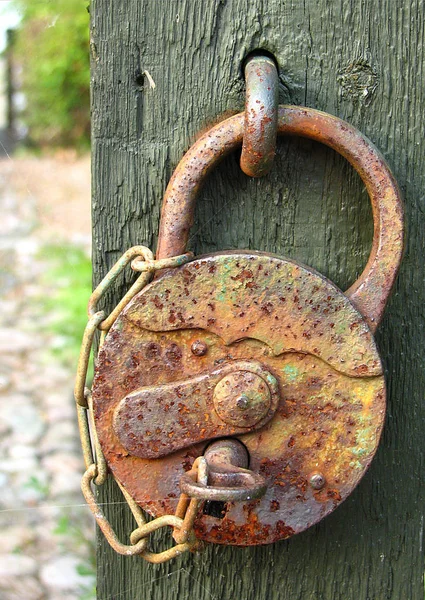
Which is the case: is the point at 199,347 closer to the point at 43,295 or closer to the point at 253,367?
the point at 253,367

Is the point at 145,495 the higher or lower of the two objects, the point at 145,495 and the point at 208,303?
the lower

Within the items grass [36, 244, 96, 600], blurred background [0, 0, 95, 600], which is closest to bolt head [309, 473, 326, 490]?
blurred background [0, 0, 95, 600]

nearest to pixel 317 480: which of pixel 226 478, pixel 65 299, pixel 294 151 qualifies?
pixel 226 478

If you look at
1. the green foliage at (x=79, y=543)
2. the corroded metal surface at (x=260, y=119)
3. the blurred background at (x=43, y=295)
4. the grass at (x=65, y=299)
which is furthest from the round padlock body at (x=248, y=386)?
the grass at (x=65, y=299)

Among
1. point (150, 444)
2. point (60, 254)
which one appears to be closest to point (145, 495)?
point (150, 444)

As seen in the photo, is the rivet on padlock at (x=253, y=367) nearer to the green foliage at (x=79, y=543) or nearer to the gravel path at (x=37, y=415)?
the gravel path at (x=37, y=415)

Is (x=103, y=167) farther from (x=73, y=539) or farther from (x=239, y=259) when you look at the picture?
(x=73, y=539)

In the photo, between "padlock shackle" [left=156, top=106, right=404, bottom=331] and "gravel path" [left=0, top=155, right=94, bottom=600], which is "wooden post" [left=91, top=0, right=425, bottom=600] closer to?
"padlock shackle" [left=156, top=106, right=404, bottom=331]
